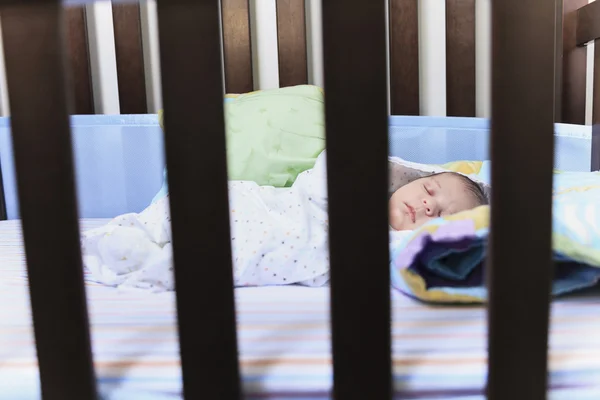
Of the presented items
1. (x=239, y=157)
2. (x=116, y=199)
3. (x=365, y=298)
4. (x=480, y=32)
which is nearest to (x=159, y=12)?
(x=365, y=298)

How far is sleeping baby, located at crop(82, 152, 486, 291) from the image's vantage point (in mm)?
725

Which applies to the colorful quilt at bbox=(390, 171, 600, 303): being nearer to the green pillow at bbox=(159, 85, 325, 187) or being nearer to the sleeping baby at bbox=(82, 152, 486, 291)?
the sleeping baby at bbox=(82, 152, 486, 291)

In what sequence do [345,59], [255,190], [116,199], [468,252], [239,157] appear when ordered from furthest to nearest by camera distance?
[116,199], [239,157], [255,190], [468,252], [345,59]

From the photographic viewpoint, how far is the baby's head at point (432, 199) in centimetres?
101

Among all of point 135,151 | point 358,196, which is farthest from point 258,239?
point 135,151

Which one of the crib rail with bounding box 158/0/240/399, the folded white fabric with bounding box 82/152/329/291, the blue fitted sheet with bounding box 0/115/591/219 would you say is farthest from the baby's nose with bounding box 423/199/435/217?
the crib rail with bounding box 158/0/240/399

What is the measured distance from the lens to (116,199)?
141cm

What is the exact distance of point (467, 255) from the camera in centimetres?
62

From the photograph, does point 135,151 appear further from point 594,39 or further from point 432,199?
point 594,39

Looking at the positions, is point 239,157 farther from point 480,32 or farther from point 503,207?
point 503,207

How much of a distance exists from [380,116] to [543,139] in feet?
0.40

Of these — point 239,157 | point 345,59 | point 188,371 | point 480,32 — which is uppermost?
point 480,32

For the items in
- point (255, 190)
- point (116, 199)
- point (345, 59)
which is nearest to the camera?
point (345, 59)

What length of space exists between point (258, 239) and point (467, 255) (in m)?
0.28
